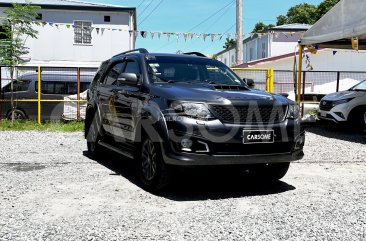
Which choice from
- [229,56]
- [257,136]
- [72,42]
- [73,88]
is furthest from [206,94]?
[229,56]

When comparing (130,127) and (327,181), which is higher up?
(130,127)

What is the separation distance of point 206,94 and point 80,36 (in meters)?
23.1

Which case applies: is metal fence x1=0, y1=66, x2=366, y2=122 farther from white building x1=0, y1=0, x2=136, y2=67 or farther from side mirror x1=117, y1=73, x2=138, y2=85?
white building x1=0, y1=0, x2=136, y2=67

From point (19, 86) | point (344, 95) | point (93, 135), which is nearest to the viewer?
point (93, 135)

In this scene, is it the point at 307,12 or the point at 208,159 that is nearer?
the point at 208,159

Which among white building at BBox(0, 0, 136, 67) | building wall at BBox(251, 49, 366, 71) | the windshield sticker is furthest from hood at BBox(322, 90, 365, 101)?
building wall at BBox(251, 49, 366, 71)

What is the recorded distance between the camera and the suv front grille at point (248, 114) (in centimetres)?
515

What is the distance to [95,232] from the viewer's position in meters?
4.03

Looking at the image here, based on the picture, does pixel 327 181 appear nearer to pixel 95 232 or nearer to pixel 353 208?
pixel 353 208

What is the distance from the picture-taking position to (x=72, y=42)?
87.7 feet

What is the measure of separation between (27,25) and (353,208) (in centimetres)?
1087

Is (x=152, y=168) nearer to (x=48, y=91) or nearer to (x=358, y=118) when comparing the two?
(x=358, y=118)

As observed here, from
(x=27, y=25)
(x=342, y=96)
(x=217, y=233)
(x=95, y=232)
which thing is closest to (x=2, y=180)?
(x=95, y=232)

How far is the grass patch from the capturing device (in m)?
12.5
